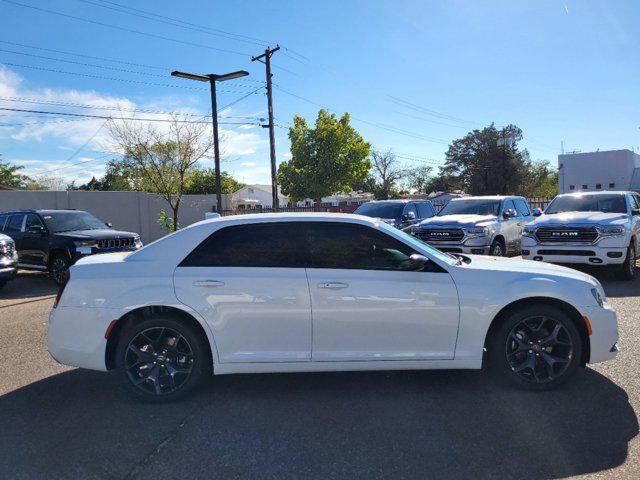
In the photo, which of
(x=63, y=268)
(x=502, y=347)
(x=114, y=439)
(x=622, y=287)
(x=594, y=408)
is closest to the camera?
(x=114, y=439)

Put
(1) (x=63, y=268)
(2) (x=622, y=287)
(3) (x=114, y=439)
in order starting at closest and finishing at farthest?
1. (3) (x=114, y=439)
2. (2) (x=622, y=287)
3. (1) (x=63, y=268)

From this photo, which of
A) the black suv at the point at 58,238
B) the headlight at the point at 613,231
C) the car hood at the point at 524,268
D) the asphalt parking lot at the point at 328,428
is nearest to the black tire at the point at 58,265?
the black suv at the point at 58,238

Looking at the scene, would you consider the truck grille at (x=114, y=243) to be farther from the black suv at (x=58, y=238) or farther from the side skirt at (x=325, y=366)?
the side skirt at (x=325, y=366)

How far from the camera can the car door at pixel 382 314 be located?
4.00m

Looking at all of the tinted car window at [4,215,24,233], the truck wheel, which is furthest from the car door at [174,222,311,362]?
the tinted car window at [4,215,24,233]

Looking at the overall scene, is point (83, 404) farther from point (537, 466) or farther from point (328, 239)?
point (537, 466)

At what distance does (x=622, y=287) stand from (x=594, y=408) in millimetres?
6275

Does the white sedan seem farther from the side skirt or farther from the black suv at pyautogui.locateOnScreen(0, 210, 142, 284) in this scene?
the black suv at pyautogui.locateOnScreen(0, 210, 142, 284)

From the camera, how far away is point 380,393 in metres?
4.26

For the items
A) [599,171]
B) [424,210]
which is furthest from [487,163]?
[424,210]

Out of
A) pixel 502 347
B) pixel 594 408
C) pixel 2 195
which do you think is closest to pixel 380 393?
pixel 502 347

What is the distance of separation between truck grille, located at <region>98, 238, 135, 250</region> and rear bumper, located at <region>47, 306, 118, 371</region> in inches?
281

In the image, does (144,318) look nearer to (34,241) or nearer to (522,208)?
(34,241)

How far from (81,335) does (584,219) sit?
923cm
